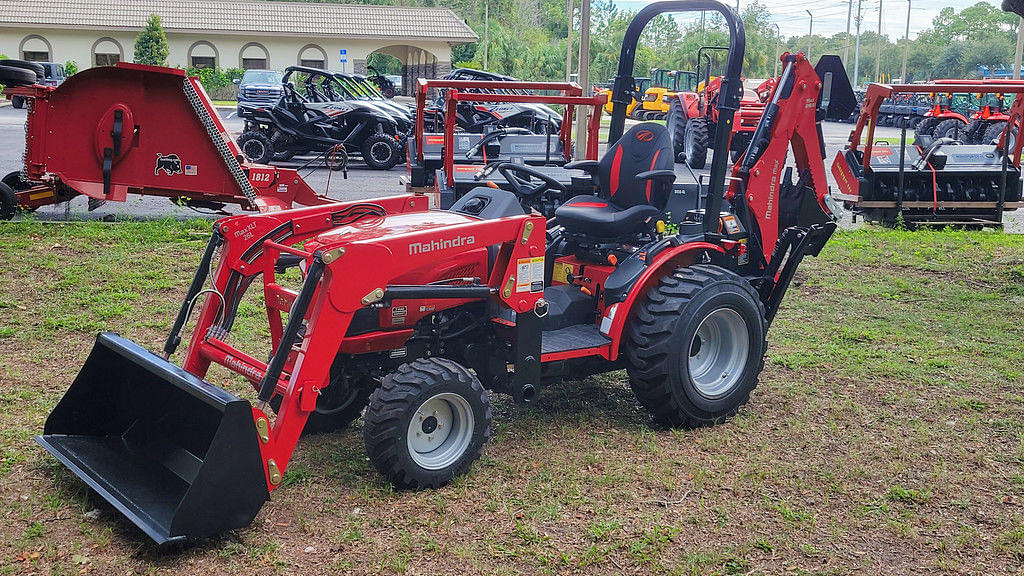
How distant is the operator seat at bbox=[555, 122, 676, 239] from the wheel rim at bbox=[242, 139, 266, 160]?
42.0 ft

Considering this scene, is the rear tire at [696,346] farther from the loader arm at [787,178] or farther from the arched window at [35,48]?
the arched window at [35,48]

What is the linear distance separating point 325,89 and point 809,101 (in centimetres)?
1385

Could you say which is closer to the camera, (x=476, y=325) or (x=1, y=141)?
(x=476, y=325)

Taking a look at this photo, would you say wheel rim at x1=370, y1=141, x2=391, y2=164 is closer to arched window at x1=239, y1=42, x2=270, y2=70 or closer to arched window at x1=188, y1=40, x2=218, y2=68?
arched window at x1=239, y1=42, x2=270, y2=70

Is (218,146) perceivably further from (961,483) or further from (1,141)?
(1,141)

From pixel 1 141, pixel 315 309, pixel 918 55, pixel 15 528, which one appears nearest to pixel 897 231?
pixel 315 309

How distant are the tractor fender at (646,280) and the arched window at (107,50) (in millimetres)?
45397

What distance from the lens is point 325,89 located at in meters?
18.6

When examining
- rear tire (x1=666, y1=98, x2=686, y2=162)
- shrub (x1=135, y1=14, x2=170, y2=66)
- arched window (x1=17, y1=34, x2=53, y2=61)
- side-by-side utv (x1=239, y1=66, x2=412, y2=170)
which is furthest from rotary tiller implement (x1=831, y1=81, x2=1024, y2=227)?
arched window (x1=17, y1=34, x2=53, y2=61)

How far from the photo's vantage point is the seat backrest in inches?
221

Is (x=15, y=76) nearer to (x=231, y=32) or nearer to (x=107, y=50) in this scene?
(x=231, y=32)

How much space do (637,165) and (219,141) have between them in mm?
5755

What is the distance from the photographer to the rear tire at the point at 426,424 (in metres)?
4.30

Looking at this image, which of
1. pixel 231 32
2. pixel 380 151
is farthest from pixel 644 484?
pixel 231 32
